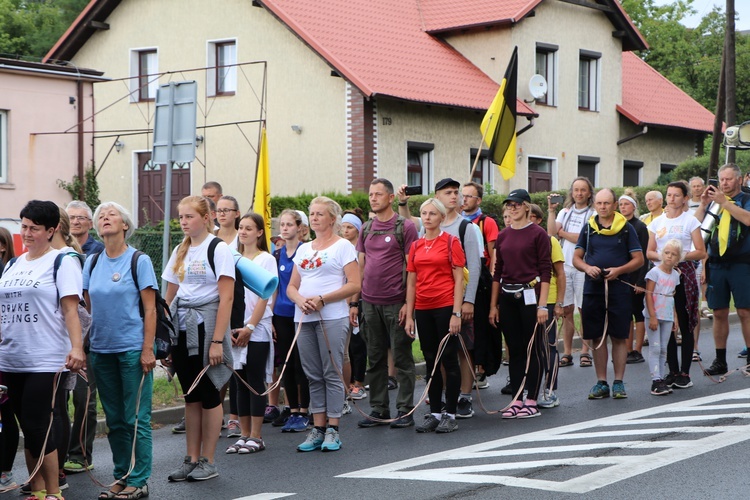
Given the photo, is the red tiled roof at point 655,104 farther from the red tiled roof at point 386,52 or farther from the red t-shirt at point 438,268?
the red t-shirt at point 438,268

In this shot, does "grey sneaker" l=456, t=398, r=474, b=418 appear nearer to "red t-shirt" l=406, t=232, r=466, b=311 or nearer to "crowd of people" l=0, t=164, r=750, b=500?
"crowd of people" l=0, t=164, r=750, b=500

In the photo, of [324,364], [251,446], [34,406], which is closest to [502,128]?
[324,364]

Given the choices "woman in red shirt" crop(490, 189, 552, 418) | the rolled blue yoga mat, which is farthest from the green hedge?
the rolled blue yoga mat

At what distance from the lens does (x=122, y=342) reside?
22.3 feet

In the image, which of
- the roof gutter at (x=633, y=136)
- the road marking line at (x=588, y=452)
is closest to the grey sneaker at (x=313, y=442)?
the road marking line at (x=588, y=452)

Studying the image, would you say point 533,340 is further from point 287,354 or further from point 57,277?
point 57,277

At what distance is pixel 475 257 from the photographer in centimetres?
952

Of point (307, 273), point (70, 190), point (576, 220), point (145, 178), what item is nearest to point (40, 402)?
point (307, 273)

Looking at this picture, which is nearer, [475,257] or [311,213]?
[311,213]

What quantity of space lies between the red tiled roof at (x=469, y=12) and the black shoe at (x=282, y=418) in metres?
20.9

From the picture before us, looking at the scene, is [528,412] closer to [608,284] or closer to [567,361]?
[608,284]

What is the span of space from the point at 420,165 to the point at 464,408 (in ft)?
61.2

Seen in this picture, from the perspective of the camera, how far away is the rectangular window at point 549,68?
3089 cm

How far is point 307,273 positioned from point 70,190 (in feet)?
60.7
